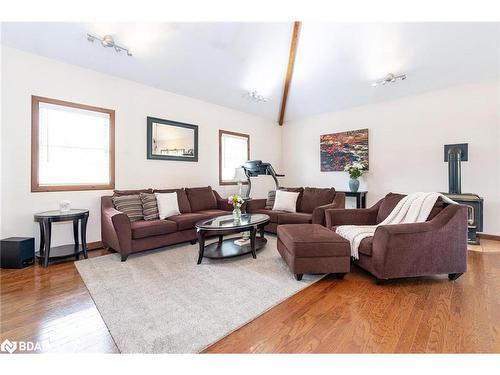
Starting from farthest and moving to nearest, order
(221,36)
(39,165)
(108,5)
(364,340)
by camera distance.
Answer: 1. (221,36)
2. (39,165)
3. (108,5)
4. (364,340)

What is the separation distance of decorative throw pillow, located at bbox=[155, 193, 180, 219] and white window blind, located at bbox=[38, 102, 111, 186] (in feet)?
2.96

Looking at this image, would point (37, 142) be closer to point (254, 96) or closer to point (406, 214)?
point (254, 96)

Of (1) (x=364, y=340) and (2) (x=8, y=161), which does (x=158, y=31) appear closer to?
(2) (x=8, y=161)

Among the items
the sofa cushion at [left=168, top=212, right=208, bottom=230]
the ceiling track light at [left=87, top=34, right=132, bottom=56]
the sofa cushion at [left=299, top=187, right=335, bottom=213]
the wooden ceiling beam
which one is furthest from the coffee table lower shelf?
the wooden ceiling beam

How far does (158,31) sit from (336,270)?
3856 millimetres

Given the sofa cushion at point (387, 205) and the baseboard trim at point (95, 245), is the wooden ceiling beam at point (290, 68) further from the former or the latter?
the baseboard trim at point (95, 245)

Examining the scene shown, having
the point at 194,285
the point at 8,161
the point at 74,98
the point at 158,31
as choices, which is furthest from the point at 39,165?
the point at 194,285

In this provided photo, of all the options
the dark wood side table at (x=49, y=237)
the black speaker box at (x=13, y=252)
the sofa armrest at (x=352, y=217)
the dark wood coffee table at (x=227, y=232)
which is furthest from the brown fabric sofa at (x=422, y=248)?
the black speaker box at (x=13, y=252)

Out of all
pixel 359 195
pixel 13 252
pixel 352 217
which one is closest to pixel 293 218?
pixel 352 217

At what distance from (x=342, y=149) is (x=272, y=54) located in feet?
8.63

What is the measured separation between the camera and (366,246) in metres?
2.45

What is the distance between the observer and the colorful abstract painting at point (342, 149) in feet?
17.1

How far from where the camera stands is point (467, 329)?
1.64m

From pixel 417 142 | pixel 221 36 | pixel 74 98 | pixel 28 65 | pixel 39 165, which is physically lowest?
pixel 39 165
